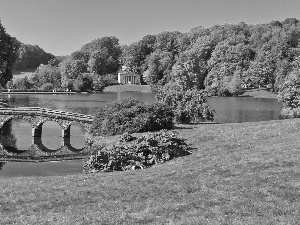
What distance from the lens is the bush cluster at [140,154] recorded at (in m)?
28.2

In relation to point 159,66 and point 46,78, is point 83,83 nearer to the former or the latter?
point 46,78

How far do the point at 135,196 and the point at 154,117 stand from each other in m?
24.5

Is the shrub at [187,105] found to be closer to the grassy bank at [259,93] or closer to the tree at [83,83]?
the grassy bank at [259,93]

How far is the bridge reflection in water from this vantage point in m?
43.1

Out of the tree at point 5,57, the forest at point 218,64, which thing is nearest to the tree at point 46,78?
the forest at point 218,64

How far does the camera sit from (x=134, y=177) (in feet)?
74.6

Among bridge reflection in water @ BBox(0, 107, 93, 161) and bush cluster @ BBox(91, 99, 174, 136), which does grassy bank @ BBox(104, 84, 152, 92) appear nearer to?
bridge reflection in water @ BBox(0, 107, 93, 161)

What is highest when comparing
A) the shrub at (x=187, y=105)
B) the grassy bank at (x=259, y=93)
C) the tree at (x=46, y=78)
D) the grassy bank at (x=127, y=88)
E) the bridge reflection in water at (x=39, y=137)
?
the tree at (x=46, y=78)

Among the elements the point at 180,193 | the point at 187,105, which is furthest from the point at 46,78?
the point at 180,193

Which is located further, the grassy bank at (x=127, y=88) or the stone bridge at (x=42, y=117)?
the grassy bank at (x=127, y=88)

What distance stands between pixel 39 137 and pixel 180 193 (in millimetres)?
42683

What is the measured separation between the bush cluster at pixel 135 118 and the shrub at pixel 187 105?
543 cm

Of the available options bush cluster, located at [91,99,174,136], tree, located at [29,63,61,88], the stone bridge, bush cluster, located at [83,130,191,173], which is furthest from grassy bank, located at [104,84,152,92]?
bush cluster, located at [83,130,191,173]

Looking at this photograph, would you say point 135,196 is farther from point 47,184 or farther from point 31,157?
point 31,157
